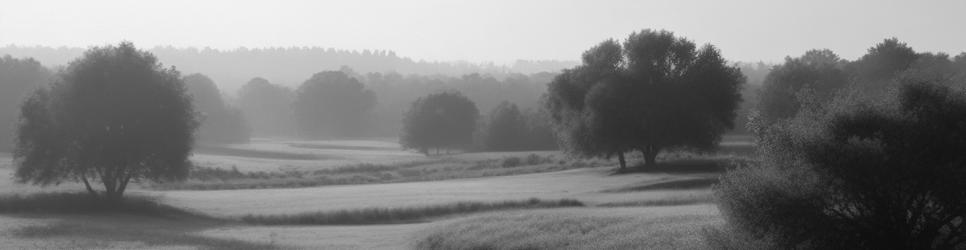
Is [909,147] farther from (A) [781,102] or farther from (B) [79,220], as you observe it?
(A) [781,102]

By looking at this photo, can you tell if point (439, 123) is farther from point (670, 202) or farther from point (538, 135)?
point (670, 202)

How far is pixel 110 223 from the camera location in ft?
136

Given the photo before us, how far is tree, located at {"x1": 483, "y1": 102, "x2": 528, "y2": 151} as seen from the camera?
118 metres

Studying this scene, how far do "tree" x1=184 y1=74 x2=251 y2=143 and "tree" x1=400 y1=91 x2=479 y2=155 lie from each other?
34.7m

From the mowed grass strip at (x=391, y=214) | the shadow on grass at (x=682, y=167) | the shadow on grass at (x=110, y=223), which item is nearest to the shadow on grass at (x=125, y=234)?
the shadow on grass at (x=110, y=223)

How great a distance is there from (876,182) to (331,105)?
16091 centimetres

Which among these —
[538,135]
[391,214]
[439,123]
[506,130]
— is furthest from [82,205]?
[538,135]

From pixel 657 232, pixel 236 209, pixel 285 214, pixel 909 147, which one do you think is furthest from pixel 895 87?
pixel 236 209

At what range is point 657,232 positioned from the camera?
26.2 metres

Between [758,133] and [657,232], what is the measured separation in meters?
4.59

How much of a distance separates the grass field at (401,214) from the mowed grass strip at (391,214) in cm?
6

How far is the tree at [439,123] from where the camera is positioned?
116 metres

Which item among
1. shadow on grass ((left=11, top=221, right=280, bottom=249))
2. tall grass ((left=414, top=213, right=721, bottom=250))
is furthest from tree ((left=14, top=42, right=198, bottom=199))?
tall grass ((left=414, top=213, right=721, bottom=250))

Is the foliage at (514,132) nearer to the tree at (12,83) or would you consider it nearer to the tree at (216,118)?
the tree at (216,118)
